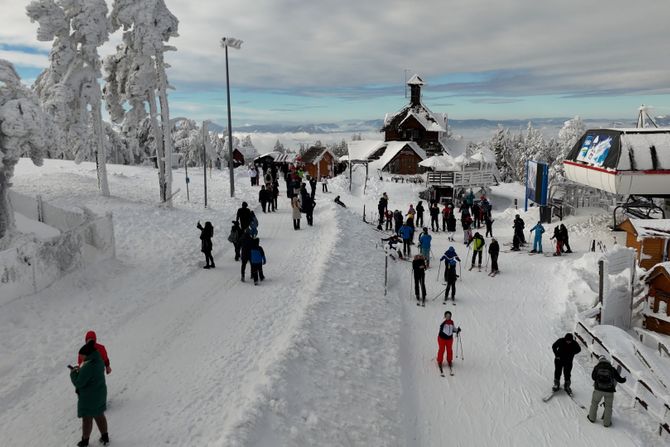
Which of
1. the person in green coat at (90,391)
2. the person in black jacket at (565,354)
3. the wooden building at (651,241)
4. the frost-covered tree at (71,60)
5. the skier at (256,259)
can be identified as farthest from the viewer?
the frost-covered tree at (71,60)

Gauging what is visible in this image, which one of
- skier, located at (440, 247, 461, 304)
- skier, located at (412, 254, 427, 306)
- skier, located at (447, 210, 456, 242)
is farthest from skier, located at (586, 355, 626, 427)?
skier, located at (447, 210, 456, 242)

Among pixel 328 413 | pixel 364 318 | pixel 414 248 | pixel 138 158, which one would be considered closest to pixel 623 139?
pixel 414 248

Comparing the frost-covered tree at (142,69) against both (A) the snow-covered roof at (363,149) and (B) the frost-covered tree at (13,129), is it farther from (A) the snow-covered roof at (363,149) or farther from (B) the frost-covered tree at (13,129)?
(A) the snow-covered roof at (363,149)

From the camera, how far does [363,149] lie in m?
57.4

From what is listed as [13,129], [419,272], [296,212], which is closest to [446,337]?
[419,272]

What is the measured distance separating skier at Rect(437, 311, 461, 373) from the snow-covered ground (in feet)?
1.22

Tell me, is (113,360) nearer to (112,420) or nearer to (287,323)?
(112,420)

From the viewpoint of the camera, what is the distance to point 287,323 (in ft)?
35.3

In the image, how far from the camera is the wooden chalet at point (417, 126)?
5638 cm

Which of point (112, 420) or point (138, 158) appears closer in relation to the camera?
point (112, 420)

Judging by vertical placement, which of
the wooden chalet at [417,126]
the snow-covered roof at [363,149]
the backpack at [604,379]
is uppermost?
the wooden chalet at [417,126]

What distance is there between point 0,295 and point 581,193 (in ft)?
99.0

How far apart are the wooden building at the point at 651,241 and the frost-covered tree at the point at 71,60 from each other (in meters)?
22.4

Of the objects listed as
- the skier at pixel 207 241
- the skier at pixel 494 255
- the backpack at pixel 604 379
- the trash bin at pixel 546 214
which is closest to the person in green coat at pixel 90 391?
the skier at pixel 207 241
